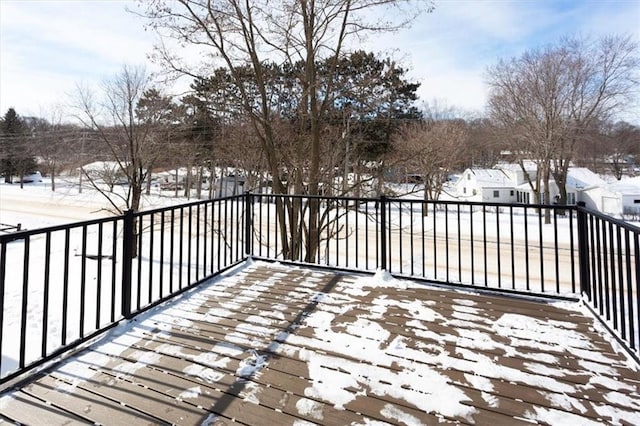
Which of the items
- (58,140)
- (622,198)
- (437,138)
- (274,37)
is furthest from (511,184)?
(58,140)

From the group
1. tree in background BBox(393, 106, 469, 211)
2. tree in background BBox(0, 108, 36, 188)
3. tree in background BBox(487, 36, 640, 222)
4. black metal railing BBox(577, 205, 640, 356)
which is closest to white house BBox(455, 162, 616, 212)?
tree in background BBox(393, 106, 469, 211)

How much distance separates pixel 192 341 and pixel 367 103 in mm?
5495

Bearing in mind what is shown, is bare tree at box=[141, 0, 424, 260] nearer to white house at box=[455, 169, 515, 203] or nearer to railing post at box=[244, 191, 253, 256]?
railing post at box=[244, 191, 253, 256]

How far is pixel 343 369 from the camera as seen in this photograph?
177cm

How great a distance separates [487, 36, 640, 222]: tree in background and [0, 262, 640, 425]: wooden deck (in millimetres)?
15553

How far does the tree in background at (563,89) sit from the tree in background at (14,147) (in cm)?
2455

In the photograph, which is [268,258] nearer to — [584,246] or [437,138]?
[584,246]

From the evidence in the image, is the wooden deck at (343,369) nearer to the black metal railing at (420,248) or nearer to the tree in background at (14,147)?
the black metal railing at (420,248)

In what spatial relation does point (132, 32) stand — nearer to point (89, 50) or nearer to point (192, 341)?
point (89, 50)

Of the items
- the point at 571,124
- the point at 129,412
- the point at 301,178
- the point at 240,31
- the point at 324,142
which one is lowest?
the point at 129,412

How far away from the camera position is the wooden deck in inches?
57.2

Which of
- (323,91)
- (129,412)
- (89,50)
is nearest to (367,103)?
(323,91)

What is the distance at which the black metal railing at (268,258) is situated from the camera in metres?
2.09

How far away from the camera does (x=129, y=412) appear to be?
146 centimetres
